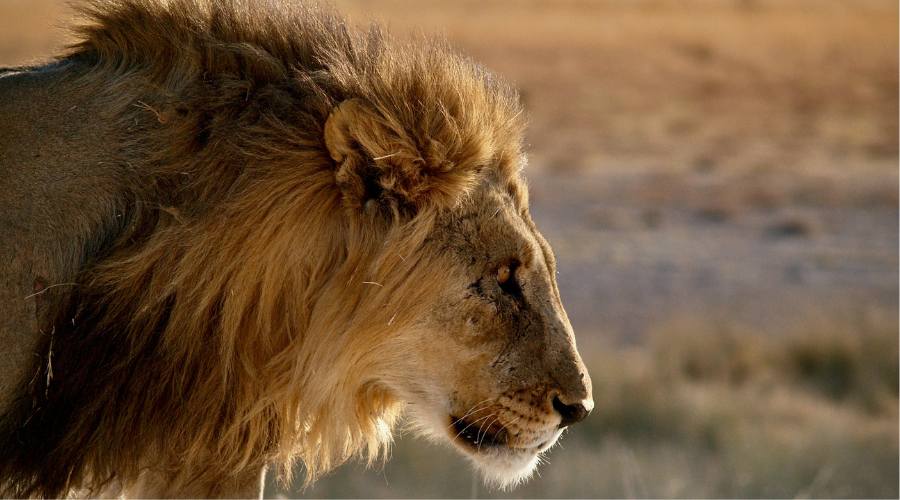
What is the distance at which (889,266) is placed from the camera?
15.4m

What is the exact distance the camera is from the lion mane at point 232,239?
3.65m

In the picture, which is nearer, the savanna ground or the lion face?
the lion face

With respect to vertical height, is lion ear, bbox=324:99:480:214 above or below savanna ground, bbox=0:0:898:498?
above

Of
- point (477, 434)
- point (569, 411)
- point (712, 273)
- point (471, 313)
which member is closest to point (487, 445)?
point (477, 434)

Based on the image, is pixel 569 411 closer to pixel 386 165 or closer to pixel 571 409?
pixel 571 409

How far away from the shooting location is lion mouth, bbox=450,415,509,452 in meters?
3.86

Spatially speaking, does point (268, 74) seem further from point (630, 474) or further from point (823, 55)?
point (823, 55)

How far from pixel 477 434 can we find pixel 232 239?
0.92 m

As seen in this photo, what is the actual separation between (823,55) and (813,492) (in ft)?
116

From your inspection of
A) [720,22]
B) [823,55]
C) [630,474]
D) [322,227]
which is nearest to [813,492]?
[630,474]

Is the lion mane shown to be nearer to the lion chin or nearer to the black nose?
the lion chin

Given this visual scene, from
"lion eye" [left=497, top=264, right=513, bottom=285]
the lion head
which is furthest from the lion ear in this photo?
"lion eye" [left=497, top=264, right=513, bottom=285]

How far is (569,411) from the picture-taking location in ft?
12.7

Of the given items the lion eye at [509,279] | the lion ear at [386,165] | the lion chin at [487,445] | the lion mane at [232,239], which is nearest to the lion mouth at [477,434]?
the lion chin at [487,445]
